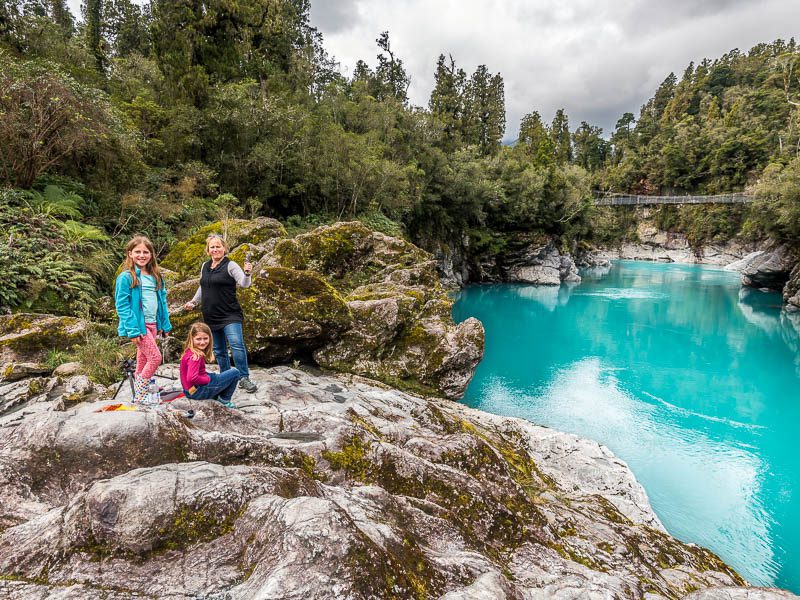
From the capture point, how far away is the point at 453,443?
15.6 feet

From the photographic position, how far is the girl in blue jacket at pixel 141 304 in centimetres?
443

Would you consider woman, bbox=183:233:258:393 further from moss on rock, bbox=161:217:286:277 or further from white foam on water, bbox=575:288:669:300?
white foam on water, bbox=575:288:669:300

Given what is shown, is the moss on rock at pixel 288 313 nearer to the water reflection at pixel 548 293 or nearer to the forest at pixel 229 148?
the forest at pixel 229 148

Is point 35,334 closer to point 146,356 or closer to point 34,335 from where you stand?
point 34,335

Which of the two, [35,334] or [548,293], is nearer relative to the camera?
[35,334]

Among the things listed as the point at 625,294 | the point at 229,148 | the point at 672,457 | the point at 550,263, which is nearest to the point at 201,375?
the point at 672,457

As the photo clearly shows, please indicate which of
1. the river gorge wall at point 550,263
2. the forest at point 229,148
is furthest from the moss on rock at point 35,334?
the river gorge wall at point 550,263

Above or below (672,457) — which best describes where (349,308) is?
above

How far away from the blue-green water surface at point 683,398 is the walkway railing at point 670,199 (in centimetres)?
3172

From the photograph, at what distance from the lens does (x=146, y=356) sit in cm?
467

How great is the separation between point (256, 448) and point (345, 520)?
1.24m

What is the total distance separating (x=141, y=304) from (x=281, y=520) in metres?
3.44

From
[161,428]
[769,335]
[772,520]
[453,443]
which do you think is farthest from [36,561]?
[769,335]

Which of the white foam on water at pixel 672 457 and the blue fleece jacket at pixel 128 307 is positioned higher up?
the blue fleece jacket at pixel 128 307
